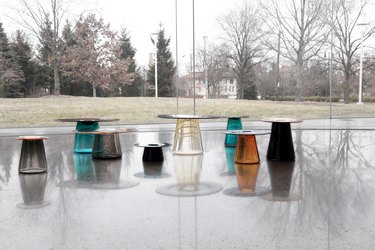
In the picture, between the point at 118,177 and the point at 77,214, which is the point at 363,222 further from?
the point at 118,177

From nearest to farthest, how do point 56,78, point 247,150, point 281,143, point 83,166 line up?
1. point 83,166
2. point 247,150
3. point 281,143
4. point 56,78

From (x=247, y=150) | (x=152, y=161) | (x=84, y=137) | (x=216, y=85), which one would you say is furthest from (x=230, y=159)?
(x=216, y=85)

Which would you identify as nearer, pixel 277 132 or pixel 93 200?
pixel 93 200

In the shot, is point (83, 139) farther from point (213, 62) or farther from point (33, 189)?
point (213, 62)

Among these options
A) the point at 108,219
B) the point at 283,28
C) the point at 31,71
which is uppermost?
the point at 283,28

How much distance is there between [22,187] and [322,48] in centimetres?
1335

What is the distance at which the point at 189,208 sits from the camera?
3465 mm

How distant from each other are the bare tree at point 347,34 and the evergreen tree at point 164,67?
6726mm

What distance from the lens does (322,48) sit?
1535cm

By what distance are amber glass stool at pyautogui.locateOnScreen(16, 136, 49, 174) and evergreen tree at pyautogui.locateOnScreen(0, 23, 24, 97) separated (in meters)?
12.0

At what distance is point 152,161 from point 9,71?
12727 mm

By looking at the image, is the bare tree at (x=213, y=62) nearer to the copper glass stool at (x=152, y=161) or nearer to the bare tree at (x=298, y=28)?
the bare tree at (x=298, y=28)

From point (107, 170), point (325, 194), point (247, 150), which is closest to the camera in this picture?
point (325, 194)

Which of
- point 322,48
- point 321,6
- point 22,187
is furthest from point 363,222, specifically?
point 321,6
